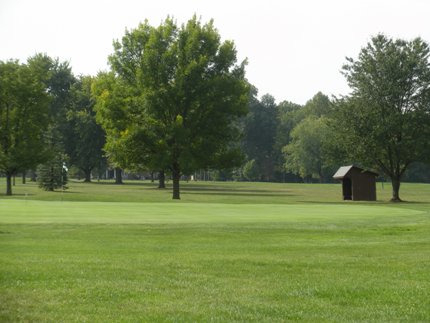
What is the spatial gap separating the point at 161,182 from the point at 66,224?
2772 inches

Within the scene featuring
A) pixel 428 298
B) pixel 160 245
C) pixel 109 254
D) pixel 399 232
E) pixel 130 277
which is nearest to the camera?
pixel 428 298

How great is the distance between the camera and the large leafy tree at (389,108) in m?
61.7

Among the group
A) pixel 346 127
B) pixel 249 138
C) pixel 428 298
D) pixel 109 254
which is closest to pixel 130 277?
pixel 109 254

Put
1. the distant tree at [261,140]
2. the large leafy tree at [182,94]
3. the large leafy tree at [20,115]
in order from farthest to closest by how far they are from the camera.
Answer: the distant tree at [261,140] < the large leafy tree at [20,115] < the large leafy tree at [182,94]

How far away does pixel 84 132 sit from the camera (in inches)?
3873

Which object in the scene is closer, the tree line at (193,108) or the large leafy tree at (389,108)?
the tree line at (193,108)

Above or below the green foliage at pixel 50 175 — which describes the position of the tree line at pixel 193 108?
above

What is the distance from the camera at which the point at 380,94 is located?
6344 centimetres

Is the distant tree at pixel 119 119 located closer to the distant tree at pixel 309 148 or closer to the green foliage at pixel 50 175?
the green foliage at pixel 50 175

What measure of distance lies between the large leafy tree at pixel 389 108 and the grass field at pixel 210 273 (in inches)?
1546

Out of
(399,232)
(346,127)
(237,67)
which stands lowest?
(399,232)

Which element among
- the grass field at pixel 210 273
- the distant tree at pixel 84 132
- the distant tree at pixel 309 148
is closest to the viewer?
the grass field at pixel 210 273

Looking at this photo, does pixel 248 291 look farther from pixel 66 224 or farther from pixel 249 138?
pixel 249 138

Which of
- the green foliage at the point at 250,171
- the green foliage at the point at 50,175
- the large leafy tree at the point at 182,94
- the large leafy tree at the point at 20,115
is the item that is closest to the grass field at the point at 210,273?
the large leafy tree at the point at 182,94
